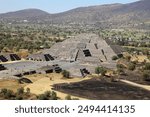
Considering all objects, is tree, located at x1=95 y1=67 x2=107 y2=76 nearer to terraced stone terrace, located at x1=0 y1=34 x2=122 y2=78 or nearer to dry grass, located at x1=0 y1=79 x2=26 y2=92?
terraced stone terrace, located at x1=0 y1=34 x2=122 y2=78

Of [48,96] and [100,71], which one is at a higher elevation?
[48,96]

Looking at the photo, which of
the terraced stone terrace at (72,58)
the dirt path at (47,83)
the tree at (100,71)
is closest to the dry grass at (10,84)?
the dirt path at (47,83)

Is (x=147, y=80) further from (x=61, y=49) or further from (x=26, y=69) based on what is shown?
(x=61, y=49)

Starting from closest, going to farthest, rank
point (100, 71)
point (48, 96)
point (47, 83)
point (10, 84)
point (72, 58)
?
1. point (48, 96)
2. point (10, 84)
3. point (47, 83)
4. point (100, 71)
5. point (72, 58)

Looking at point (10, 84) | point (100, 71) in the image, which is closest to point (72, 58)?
point (100, 71)

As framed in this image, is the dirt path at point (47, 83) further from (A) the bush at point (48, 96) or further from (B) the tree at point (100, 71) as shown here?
(B) the tree at point (100, 71)

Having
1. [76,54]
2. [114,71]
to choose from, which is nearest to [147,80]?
[114,71]

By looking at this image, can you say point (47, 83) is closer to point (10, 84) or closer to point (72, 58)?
point (10, 84)

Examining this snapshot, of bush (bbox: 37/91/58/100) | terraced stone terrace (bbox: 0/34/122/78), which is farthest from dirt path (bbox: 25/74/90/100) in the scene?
terraced stone terrace (bbox: 0/34/122/78)

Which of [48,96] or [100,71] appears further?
[100,71]
